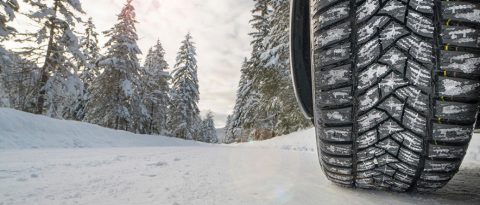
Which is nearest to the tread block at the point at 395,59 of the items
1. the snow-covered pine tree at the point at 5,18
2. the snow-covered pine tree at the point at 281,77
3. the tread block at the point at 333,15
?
the tread block at the point at 333,15

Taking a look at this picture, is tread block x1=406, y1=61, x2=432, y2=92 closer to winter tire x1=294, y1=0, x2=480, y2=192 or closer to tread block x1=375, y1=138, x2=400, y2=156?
winter tire x1=294, y1=0, x2=480, y2=192

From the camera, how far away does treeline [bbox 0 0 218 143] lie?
661 inches

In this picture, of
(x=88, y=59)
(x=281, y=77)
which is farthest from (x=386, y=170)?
(x=88, y=59)

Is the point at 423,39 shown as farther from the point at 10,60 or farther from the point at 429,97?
the point at 10,60

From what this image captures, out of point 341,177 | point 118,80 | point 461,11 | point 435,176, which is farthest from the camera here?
point 118,80

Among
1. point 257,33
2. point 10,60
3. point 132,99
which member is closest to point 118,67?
point 132,99

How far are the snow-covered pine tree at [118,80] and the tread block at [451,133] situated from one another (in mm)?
23333

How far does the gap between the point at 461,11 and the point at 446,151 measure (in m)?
0.53

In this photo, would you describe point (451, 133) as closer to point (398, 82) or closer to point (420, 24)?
point (398, 82)

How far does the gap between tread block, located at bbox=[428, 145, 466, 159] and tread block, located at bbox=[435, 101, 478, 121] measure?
13cm

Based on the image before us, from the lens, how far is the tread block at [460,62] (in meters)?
1.06

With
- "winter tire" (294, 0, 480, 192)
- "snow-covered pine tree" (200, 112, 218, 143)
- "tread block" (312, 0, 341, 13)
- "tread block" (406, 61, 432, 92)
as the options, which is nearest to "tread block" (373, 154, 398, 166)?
"winter tire" (294, 0, 480, 192)

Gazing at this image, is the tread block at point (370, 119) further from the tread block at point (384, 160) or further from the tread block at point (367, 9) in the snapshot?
the tread block at point (367, 9)

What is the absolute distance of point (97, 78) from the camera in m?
24.1
